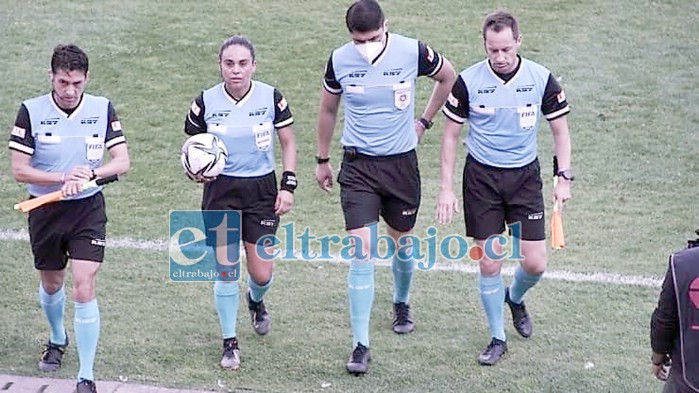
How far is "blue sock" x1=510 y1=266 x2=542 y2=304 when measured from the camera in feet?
21.9

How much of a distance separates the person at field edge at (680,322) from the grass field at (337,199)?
1773 millimetres

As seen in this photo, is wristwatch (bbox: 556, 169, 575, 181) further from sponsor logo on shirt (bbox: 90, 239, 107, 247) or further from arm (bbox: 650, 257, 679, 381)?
sponsor logo on shirt (bbox: 90, 239, 107, 247)

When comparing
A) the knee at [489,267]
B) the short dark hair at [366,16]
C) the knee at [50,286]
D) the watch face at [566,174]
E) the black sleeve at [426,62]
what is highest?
the short dark hair at [366,16]

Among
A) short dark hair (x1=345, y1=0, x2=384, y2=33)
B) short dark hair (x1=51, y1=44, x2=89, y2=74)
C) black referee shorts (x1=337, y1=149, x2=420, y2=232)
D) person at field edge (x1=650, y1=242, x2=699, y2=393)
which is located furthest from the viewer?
black referee shorts (x1=337, y1=149, x2=420, y2=232)

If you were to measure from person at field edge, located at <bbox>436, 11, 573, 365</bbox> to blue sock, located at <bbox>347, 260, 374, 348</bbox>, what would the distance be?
542 mm

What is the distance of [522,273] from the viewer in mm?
6699

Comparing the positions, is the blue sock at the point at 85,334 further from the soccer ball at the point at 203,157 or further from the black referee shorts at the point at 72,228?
the soccer ball at the point at 203,157

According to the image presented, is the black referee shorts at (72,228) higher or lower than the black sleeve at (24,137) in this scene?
lower

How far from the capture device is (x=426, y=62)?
21.4 feet

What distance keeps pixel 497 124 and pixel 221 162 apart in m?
1.59

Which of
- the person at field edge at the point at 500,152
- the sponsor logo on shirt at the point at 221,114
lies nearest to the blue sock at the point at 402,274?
the person at field edge at the point at 500,152

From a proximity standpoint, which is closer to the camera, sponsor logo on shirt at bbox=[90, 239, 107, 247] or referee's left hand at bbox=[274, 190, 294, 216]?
sponsor logo on shirt at bbox=[90, 239, 107, 247]

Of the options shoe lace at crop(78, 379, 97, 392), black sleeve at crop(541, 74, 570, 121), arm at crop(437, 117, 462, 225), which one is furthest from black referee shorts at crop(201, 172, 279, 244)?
black sleeve at crop(541, 74, 570, 121)

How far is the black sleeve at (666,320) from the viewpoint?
13.8 ft
